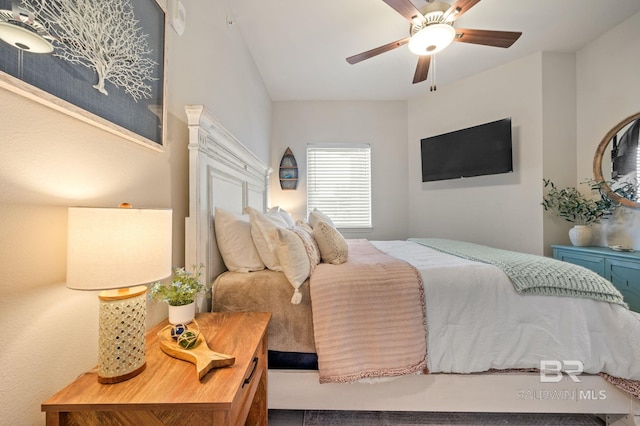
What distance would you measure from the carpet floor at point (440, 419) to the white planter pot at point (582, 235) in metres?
1.68

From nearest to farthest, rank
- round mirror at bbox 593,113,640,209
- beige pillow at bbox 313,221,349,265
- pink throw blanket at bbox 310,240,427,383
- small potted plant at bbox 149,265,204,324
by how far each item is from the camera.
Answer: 1. small potted plant at bbox 149,265,204,324
2. pink throw blanket at bbox 310,240,427,383
3. beige pillow at bbox 313,221,349,265
4. round mirror at bbox 593,113,640,209

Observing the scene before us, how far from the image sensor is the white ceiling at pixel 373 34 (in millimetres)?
2080

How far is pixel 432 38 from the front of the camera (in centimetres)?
182

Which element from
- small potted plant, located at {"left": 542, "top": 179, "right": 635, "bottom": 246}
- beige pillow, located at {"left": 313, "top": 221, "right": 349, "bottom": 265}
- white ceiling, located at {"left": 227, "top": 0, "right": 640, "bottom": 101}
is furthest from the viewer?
small potted plant, located at {"left": 542, "top": 179, "right": 635, "bottom": 246}

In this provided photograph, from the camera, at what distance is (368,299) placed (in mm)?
1288

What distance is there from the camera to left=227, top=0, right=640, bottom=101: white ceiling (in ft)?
6.82

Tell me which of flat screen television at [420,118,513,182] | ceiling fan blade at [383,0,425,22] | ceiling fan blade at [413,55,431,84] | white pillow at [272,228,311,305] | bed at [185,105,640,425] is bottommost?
bed at [185,105,640,425]

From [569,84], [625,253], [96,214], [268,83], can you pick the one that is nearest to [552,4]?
[569,84]

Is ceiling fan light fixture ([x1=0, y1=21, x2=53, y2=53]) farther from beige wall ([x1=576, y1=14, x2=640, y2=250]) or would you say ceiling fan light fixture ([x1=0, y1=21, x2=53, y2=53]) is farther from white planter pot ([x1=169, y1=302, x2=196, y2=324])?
beige wall ([x1=576, y1=14, x2=640, y2=250])

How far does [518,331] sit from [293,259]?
1.24 metres

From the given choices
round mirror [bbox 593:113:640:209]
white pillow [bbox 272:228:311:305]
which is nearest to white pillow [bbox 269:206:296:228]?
white pillow [bbox 272:228:311:305]

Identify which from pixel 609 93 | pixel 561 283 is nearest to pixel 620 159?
pixel 609 93

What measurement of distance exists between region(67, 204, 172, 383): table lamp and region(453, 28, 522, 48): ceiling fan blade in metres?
2.37

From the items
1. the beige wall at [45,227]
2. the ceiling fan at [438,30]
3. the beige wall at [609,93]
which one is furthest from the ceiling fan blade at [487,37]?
the beige wall at [45,227]
